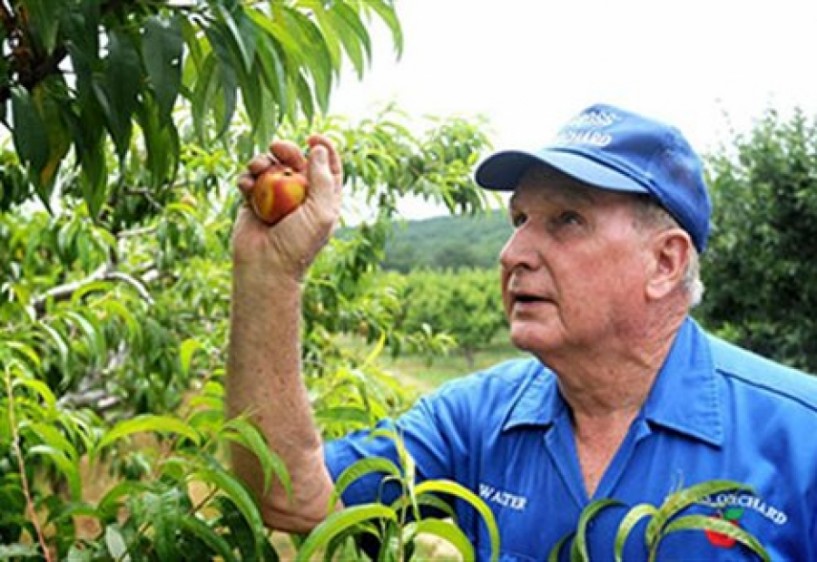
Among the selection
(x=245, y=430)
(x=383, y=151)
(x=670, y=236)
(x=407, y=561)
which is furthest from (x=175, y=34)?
(x=383, y=151)

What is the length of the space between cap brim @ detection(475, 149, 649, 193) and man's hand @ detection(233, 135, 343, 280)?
1.04 ft

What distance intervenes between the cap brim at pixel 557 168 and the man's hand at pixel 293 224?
1.04 ft

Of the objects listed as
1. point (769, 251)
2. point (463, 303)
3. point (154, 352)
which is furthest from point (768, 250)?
point (463, 303)

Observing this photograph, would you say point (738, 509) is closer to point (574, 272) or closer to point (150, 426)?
point (574, 272)

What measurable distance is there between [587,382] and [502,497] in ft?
0.73

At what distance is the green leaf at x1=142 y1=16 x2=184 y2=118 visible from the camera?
40.5 inches

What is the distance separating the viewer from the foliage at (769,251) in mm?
9555

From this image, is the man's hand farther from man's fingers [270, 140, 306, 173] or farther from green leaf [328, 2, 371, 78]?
green leaf [328, 2, 371, 78]

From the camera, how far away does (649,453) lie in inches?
65.2

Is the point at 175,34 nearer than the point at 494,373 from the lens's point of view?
Yes

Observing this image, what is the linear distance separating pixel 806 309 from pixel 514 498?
8453mm

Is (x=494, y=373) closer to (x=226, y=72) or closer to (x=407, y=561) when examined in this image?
(x=407, y=561)

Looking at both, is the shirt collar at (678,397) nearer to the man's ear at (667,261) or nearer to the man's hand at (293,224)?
the man's ear at (667,261)

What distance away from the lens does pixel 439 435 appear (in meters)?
1.81
